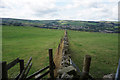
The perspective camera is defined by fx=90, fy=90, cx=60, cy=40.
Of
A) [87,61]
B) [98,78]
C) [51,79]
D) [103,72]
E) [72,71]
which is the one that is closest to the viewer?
[87,61]

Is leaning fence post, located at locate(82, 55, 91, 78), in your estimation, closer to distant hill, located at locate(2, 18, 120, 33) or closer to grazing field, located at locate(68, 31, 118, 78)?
grazing field, located at locate(68, 31, 118, 78)

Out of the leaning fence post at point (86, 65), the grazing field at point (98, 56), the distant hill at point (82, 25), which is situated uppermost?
the distant hill at point (82, 25)

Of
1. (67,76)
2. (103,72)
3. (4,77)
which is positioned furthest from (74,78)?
(103,72)

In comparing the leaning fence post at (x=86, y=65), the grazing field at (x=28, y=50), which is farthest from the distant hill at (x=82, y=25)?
the leaning fence post at (x=86, y=65)

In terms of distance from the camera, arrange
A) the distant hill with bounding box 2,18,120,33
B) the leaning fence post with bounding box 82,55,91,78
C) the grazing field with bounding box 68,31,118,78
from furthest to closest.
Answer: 1. the distant hill with bounding box 2,18,120,33
2. the grazing field with bounding box 68,31,118,78
3. the leaning fence post with bounding box 82,55,91,78

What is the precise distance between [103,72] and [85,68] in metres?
3.96

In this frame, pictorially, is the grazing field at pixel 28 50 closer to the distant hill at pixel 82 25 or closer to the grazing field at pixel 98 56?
the grazing field at pixel 98 56

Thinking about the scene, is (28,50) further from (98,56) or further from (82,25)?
(82,25)

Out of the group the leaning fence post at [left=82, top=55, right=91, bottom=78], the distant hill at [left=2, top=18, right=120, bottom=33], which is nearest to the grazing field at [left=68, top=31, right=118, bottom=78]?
the leaning fence post at [left=82, top=55, right=91, bottom=78]

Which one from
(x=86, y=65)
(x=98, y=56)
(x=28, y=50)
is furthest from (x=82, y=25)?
(x=86, y=65)

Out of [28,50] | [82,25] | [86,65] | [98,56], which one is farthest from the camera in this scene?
[82,25]

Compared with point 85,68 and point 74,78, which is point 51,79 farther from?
point 85,68

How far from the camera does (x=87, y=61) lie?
10.6 ft

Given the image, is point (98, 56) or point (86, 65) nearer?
point (86, 65)
